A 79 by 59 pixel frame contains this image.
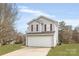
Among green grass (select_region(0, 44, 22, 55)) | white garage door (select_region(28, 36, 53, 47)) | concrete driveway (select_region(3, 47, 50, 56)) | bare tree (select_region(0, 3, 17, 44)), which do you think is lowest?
concrete driveway (select_region(3, 47, 50, 56))

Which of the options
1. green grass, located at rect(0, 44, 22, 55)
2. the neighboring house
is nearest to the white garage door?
the neighboring house

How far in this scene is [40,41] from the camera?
5117 millimetres

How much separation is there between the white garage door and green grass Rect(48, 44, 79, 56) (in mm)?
98

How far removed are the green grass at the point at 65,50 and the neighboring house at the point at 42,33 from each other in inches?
3.0

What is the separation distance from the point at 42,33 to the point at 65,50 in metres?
0.35

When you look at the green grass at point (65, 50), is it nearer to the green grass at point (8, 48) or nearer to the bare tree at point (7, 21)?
the green grass at point (8, 48)

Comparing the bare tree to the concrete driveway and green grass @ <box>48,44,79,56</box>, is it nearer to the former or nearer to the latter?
the concrete driveway

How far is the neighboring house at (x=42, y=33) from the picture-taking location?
5.07 m

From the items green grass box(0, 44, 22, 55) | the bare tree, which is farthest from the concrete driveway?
the bare tree

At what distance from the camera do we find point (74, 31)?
509 cm

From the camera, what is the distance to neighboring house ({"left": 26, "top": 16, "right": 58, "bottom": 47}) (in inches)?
200

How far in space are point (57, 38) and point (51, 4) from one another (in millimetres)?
425

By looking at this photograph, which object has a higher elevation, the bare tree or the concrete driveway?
the bare tree

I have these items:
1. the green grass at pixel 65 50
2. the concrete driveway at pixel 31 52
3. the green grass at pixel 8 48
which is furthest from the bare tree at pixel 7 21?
the green grass at pixel 65 50
